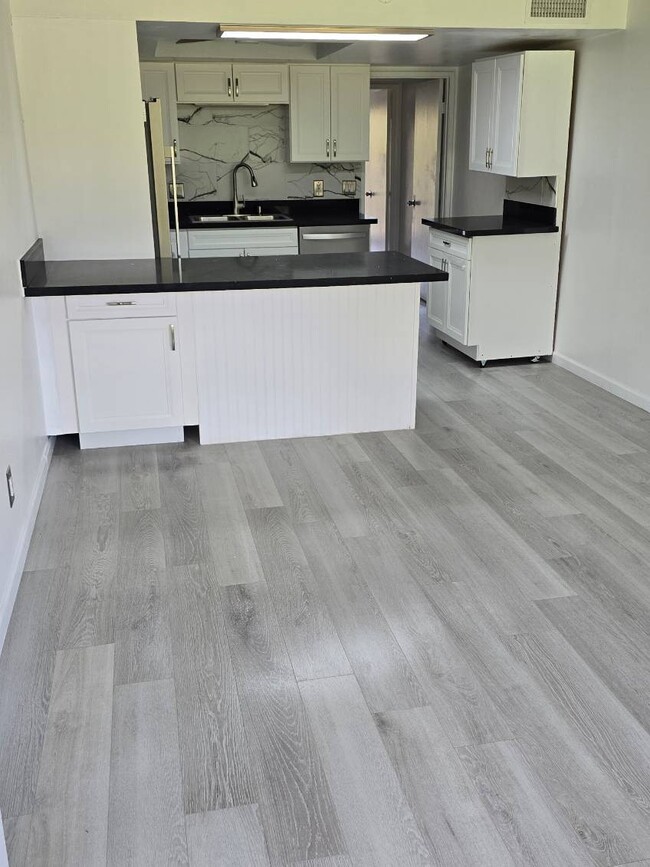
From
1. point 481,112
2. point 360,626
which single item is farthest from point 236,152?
point 360,626

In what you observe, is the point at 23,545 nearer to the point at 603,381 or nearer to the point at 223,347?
the point at 223,347

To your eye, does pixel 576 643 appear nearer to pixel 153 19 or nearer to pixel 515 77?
pixel 153 19

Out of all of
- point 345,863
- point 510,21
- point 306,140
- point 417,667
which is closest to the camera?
point 345,863

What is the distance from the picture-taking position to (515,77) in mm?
5301

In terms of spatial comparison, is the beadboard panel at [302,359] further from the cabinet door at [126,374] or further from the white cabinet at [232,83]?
the white cabinet at [232,83]

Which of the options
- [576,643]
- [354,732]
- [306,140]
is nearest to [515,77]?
[306,140]

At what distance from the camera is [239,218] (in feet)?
22.6

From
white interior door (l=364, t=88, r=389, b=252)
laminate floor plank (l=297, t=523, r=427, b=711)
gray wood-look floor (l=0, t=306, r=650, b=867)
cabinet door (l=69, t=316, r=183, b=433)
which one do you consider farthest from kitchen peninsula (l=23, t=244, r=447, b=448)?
white interior door (l=364, t=88, r=389, b=252)

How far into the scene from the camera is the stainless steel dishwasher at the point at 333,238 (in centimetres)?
676

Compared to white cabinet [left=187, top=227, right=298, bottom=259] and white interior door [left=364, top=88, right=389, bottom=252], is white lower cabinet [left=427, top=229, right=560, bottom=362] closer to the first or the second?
white cabinet [left=187, top=227, right=298, bottom=259]

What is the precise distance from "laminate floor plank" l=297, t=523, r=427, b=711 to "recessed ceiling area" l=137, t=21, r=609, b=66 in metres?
2.89

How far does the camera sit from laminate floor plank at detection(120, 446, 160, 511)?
366 centimetres

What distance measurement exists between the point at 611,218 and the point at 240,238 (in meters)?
2.88

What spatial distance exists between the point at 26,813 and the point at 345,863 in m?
0.75
